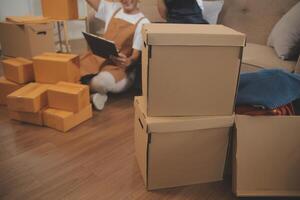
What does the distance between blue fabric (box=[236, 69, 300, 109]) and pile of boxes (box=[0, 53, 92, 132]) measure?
2.98 ft

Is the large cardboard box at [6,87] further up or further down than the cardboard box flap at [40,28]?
further down

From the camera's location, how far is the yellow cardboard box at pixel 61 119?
1533mm

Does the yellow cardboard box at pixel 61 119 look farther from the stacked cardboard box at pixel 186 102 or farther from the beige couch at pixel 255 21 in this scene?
the beige couch at pixel 255 21

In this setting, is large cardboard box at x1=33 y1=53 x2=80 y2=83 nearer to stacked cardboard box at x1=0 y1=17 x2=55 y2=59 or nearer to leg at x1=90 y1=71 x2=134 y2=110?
leg at x1=90 y1=71 x2=134 y2=110

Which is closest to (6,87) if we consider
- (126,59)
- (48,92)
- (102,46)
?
(48,92)

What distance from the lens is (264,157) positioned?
3.55ft

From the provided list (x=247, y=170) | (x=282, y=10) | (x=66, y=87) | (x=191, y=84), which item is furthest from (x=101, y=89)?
(x=282, y=10)

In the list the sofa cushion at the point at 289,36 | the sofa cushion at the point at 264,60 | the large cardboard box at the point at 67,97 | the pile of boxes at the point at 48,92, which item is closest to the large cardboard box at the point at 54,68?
the pile of boxes at the point at 48,92

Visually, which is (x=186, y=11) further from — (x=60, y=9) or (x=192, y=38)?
(x=60, y=9)

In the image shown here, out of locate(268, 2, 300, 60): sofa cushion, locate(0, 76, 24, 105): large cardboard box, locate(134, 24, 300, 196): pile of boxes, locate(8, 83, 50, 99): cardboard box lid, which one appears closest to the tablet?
locate(8, 83, 50, 99): cardboard box lid

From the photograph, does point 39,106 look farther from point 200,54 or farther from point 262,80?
point 262,80

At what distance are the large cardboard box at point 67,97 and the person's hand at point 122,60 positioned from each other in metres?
0.37

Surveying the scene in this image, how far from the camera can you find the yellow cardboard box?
1.53 meters

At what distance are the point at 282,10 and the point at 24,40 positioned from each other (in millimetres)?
2077
